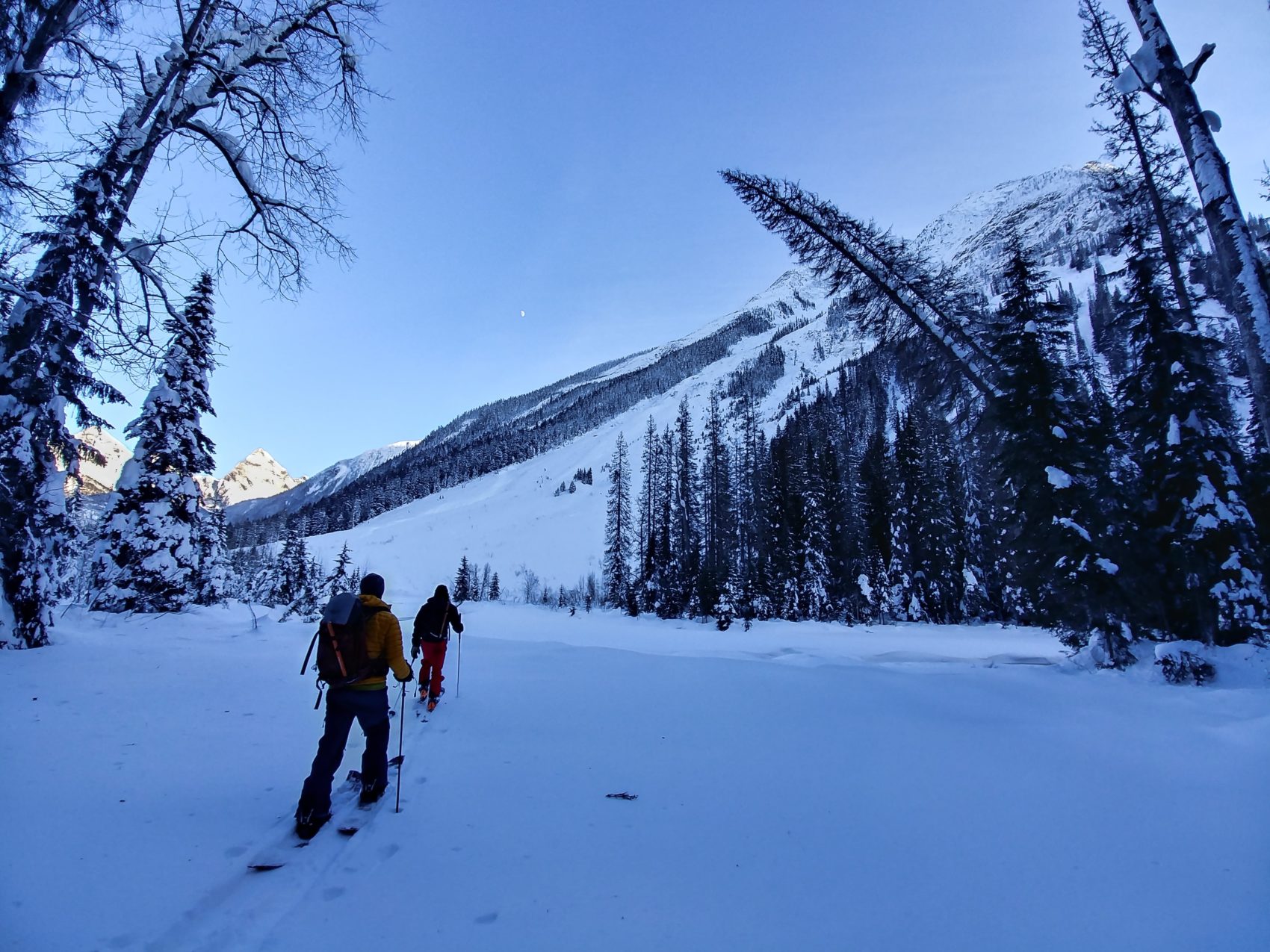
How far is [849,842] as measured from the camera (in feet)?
12.2

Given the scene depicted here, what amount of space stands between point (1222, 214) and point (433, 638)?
9.52m

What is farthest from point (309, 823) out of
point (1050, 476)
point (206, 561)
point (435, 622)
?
point (206, 561)

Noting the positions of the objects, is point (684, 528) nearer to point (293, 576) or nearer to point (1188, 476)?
point (1188, 476)

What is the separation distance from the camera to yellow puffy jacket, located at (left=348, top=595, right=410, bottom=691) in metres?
4.32

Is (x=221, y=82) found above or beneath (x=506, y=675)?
above

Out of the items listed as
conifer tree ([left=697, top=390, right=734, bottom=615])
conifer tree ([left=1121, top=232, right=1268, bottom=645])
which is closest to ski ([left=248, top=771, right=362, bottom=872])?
conifer tree ([left=1121, top=232, right=1268, bottom=645])

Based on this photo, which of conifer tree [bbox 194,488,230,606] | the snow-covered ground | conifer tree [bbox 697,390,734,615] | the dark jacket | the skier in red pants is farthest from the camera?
conifer tree [bbox 697,390,734,615]

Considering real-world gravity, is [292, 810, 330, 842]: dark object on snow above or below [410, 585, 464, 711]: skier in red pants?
below

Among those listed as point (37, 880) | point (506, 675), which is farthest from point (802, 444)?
point (37, 880)

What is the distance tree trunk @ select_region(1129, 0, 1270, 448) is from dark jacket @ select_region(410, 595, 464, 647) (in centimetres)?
873

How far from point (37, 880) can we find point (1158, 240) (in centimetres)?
1828

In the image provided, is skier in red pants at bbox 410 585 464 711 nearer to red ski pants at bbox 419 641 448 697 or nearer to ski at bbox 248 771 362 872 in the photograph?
red ski pants at bbox 419 641 448 697

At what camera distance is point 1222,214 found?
3744 millimetres

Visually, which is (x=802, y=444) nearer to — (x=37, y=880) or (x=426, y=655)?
(x=426, y=655)
